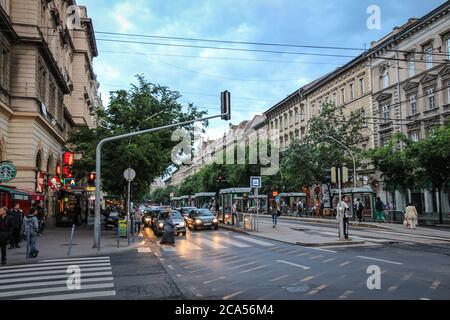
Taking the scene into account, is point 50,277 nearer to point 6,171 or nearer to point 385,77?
point 6,171

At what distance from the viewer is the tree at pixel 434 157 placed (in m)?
27.0

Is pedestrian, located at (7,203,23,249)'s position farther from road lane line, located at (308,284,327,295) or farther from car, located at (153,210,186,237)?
road lane line, located at (308,284,327,295)

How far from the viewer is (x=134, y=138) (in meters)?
27.8

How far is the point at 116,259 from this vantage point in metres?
14.7

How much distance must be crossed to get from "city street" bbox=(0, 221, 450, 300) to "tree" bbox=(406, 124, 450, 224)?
41.5 feet

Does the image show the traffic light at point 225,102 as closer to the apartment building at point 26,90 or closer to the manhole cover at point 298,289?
the manhole cover at point 298,289

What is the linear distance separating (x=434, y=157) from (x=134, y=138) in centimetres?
1924

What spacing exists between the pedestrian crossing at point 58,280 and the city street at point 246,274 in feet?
0.07

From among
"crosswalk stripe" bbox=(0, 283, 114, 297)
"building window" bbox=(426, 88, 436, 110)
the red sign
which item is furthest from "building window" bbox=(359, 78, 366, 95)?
"crosswalk stripe" bbox=(0, 283, 114, 297)

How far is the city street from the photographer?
8406 millimetres

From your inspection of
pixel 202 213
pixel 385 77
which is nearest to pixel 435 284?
pixel 202 213

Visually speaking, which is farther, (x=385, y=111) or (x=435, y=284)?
(x=385, y=111)
